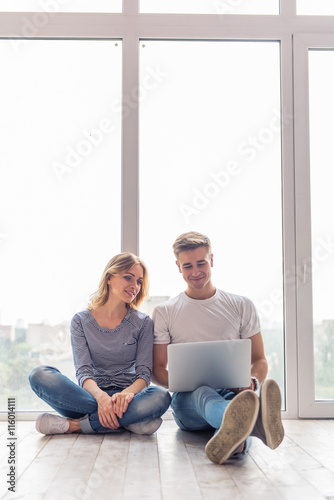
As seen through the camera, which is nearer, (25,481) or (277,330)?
(25,481)

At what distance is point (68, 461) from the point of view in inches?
75.2

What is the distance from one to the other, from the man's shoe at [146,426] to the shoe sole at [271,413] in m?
0.64

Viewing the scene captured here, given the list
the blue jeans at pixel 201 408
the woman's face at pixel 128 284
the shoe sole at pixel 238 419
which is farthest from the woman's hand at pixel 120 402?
the shoe sole at pixel 238 419

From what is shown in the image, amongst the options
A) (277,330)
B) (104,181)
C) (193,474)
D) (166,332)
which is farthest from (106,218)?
(193,474)

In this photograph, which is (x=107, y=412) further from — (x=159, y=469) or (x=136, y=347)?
(x=159, y=469)

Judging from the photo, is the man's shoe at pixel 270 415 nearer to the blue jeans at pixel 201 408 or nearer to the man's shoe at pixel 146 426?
the blue jeans at pixel 201 408

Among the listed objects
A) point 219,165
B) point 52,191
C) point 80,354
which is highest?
point 219,165

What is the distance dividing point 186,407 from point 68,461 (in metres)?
0.57

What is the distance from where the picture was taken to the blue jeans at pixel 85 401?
91.0 inches

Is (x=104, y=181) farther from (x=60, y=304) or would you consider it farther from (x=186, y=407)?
(x=186, y=407)

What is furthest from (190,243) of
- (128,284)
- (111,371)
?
(111,371)

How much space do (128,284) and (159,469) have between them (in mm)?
936

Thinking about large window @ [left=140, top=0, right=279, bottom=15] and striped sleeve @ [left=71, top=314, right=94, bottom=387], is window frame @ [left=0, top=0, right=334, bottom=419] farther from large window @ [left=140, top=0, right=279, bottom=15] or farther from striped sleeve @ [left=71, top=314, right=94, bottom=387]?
striped sleeve @ [left=71, top=314, right=94, bottom=387]

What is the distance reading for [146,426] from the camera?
2.34m
